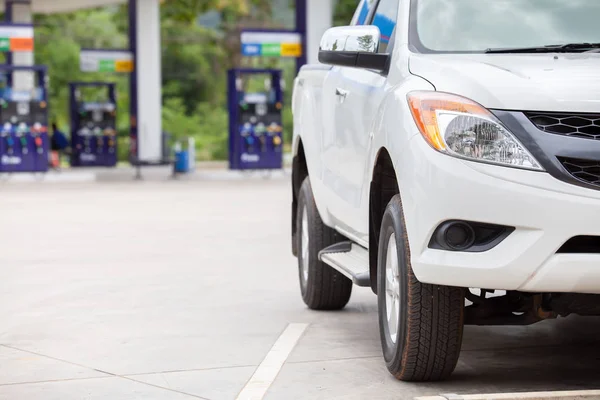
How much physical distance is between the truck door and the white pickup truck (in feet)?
0.08

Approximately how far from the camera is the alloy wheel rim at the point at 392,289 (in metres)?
5.94

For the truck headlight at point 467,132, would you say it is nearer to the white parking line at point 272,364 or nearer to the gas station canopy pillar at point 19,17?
the white parking line at point 272,364

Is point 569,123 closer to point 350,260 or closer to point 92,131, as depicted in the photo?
point 350,260

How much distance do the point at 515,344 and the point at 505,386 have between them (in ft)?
4.02

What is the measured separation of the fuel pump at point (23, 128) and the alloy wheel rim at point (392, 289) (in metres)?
24.1

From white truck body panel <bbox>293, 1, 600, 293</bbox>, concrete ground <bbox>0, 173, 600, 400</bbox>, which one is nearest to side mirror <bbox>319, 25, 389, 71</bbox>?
white truck body panel <bbox>293, 1, 600, 293</bbox>

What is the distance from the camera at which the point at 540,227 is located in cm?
510

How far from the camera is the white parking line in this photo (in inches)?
233

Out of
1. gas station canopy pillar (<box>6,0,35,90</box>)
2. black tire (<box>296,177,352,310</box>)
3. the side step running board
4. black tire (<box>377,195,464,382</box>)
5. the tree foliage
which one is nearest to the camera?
black tire (<box>377,195,464,382</box>)

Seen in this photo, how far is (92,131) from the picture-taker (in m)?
34.8

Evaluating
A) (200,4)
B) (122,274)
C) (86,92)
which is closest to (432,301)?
(122,274)

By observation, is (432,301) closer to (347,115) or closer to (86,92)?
(347,115)

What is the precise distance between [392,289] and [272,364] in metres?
0.92

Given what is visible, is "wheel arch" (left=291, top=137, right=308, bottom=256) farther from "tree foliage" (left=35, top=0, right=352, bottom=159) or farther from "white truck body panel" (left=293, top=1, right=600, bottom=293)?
"tree foliage" (left=35, top=0, right=352, bottom=159)
